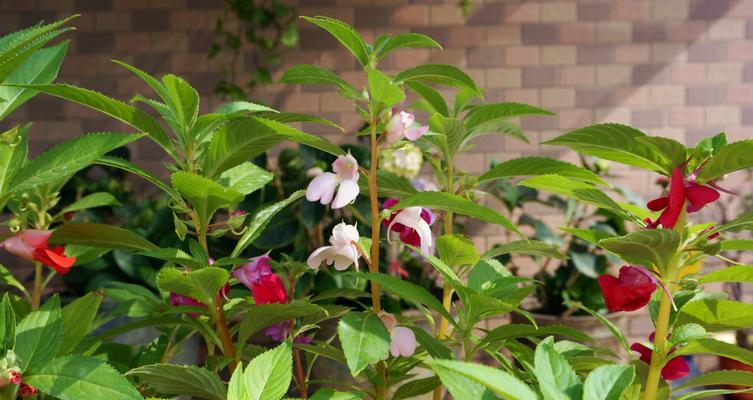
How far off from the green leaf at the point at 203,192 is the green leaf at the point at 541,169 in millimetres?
287

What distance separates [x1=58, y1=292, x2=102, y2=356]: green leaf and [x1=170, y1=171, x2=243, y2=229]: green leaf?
151mm

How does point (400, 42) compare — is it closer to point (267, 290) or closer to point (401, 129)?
point (401, 129)

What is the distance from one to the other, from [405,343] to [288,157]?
5.39ft

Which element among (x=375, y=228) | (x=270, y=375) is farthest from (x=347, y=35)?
(x=270, y=375)

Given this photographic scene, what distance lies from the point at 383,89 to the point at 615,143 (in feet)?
0.70

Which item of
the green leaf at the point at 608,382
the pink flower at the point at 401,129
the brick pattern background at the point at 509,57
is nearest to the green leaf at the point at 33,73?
the pink flower at the point at 401,129

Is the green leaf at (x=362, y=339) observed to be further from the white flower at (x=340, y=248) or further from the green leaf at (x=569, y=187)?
the green leaf at (x=569, y=187)

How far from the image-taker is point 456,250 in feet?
2.27

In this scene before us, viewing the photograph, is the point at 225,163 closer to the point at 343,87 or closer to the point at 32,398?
the point at 343,87

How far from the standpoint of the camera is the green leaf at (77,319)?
0.69 metres

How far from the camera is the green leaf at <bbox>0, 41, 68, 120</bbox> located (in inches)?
27.8

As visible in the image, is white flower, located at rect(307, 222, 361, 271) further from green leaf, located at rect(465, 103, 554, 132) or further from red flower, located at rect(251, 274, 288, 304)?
green leaf, located at rect(465, 103, 554, 132)

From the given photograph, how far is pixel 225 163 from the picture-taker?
0.65 meters

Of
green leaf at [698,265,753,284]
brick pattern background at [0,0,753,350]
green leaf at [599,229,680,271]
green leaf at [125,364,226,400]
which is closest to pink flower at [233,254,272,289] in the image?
green leaf at [125,364,226,400]
